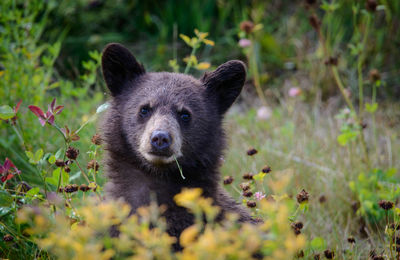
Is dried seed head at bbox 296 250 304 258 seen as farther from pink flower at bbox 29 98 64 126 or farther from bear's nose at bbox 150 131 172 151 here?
pink flower at bbox 29 98 64 126

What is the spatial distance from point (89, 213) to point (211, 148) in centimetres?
175

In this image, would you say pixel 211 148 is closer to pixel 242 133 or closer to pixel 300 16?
pixel 242 133

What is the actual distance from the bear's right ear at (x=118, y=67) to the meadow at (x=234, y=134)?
44 centimetres

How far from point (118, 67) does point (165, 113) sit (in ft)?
2.15

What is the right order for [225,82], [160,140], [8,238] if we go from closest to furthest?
1. [8,238]
2. [160,140]
3. [225,82]

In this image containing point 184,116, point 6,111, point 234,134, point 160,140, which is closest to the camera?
point 6,111

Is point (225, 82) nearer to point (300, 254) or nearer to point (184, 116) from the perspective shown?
point (184, 116)

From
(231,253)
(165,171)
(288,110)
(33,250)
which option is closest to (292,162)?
(288,110)

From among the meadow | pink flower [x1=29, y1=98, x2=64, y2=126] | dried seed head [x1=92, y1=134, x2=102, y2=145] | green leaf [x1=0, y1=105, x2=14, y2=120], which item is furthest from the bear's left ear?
green leaf [x1=0, y1=105, x2=14, y2=120]

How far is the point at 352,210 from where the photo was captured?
4477mm

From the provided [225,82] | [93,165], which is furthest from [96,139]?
[225,82]

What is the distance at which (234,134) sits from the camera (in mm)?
5973

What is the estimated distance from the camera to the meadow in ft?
6.80

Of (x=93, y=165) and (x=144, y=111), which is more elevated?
(x=144, y=111)
